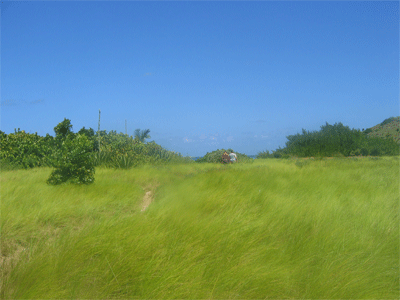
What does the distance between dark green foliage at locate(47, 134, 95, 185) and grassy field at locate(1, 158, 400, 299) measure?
2016 mm

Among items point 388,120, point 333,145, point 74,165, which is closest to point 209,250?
point 74,165

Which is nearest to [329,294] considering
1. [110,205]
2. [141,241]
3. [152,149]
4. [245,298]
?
[245,298]

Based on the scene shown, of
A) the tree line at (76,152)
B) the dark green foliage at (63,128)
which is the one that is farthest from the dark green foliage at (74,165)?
the dark green foliage at (63,128)

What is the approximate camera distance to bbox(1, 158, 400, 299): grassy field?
2213 mm

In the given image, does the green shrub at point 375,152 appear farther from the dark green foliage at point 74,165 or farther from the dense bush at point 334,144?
the dark green foliage at point 74,165

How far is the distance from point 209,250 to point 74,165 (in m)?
5.45

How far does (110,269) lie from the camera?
2385mm

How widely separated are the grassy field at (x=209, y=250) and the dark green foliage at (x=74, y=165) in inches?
79.4

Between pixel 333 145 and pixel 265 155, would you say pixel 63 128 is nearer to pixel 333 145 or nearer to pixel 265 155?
pixel 265 155

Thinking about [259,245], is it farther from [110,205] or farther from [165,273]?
[110,205]

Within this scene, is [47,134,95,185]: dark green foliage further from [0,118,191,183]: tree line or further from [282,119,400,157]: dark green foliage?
[282,119,400,157]: dark green foliage

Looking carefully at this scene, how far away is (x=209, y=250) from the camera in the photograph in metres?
2.69

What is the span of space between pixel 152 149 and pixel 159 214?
1188 cm

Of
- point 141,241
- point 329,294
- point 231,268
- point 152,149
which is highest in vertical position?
point 152,149
